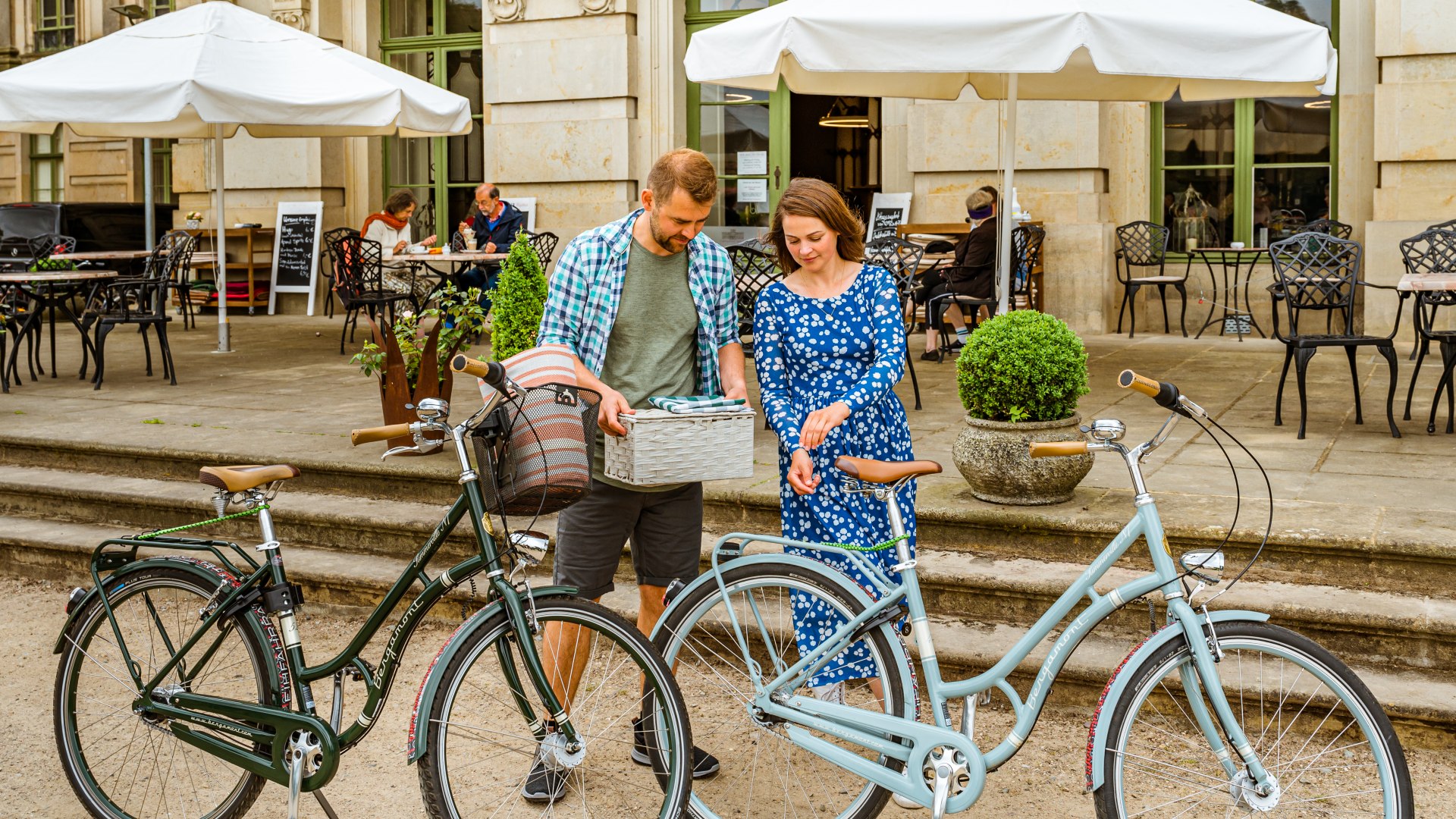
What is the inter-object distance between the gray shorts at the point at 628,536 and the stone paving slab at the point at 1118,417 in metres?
1.71

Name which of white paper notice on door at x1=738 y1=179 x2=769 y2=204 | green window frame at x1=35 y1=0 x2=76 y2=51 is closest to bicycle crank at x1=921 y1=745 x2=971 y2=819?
white paper notice on door at x1=738 y1=179 x2=769 y2=204

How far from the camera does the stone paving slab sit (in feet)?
17.8

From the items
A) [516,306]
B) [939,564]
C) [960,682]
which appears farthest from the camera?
[516,306]

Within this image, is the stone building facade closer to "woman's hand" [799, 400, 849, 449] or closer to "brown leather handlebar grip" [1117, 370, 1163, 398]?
"woman's hand" [799, 400, 849, 449]

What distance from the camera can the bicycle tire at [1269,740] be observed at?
303cm

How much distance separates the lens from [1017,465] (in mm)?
5430

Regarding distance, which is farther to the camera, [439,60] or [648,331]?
[439,60]

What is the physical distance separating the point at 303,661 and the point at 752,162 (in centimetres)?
1070

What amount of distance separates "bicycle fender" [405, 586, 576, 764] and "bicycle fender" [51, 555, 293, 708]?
1.47ft

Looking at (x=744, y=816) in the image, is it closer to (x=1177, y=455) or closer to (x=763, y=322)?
(x=763, y=322)

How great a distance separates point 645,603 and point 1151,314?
9321 mm

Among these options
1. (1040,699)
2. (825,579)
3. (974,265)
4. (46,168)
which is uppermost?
(46,168)

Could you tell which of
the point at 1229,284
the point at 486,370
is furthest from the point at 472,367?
the point at 1229,284

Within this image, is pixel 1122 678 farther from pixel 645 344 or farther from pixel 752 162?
pixel 752 162
